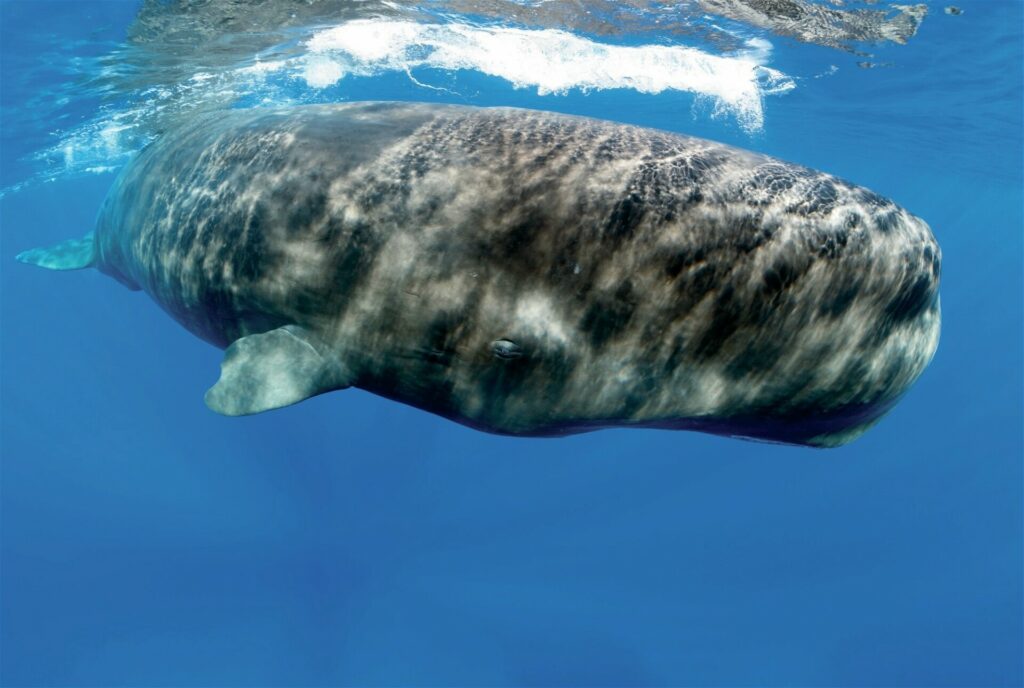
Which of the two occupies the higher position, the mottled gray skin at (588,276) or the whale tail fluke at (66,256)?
the mottled gray skin at (588,276)

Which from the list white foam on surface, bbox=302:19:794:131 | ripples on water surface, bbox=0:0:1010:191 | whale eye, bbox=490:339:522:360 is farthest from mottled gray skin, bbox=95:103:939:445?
white foam on surface, bbox=302:19:794:131

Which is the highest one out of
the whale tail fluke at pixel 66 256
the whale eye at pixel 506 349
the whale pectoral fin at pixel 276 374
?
the whale eye at pixel 506 349

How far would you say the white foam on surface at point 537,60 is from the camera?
19.1 meters

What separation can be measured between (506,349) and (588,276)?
0.61 meters

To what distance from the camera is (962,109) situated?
25.0 metres

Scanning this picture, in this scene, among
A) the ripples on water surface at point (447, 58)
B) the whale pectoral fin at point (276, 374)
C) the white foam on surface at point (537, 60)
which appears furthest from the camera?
the white foam on surface at point (537, 60)

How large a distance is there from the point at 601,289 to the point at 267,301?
2220 mm

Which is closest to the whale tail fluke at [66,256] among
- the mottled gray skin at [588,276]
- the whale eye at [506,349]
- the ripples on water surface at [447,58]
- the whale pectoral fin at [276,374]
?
the ripples on water surface at [447,58]

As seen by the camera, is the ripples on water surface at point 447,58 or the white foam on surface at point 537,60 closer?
the ripples on water surface at point 447,58

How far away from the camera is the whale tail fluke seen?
35.2 feet

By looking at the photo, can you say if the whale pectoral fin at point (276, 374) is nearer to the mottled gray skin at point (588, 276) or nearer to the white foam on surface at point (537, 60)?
the mottled gray skin at point (588, 276)

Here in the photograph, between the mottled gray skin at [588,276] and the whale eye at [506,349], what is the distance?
17 mm

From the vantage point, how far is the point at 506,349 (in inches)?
140

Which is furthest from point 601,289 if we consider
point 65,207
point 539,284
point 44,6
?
point 65,207
